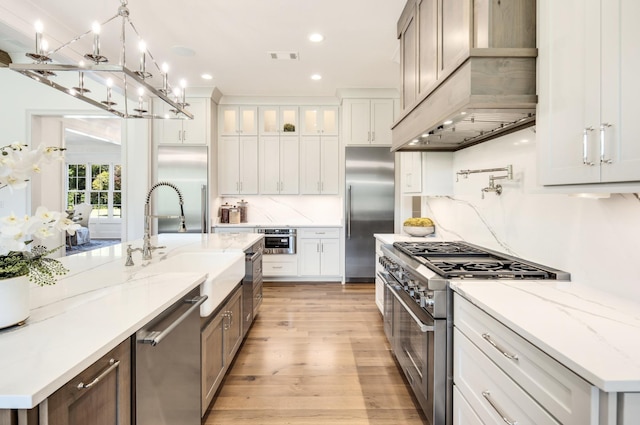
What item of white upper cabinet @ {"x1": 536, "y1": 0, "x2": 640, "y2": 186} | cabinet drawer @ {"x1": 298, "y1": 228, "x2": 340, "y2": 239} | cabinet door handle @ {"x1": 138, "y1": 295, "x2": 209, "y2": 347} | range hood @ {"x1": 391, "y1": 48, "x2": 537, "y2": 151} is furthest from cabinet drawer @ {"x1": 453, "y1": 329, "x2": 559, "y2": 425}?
cabinet drawer @ {"x1": 298, "y1": 228, "x2": 340, "y2": 239}

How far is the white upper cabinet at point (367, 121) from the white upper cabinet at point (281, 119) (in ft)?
2.81

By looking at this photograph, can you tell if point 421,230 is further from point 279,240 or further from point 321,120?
point 321,120

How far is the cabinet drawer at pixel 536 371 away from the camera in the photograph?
2.92 ft

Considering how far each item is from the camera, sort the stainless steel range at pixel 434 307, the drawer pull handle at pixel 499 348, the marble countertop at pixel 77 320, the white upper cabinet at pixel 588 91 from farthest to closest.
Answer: the stainless steel range at pixel 434 307, the drawer pull handle at pixel 499 348, the white upper cabinet at pixel 588 91, the marble countertop at pixel 77 320

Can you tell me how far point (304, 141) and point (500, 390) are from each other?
15.3 ft

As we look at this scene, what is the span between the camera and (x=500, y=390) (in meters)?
1.27

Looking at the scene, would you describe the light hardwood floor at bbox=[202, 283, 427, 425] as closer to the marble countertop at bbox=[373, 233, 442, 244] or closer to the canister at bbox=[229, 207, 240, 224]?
the marble countertop at bbox=[373, 233, 442, 244]

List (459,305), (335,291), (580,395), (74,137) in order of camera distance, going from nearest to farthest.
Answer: (580,395) → (459,305) → (335,291) → (74,137)

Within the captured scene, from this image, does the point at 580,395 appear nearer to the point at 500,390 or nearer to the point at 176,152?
the point at 500,390

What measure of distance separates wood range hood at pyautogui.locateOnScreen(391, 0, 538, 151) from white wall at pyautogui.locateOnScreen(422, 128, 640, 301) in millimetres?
278

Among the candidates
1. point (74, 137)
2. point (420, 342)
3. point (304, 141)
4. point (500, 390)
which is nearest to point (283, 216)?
point (304, 141)

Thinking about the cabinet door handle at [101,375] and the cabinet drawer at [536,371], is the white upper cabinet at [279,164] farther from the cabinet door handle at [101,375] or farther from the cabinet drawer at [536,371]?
the cabinet door handle at [101,375]

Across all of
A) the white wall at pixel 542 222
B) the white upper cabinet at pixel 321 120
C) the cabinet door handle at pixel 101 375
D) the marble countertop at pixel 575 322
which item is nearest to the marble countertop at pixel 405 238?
the white wall at pixel 542 222

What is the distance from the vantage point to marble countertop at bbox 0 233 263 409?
0.78 metres
